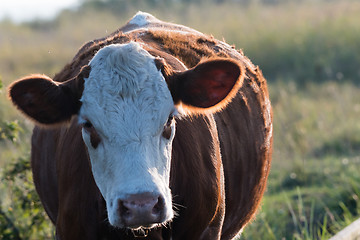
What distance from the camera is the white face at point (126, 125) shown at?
111 inches

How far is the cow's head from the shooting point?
2.79 meters

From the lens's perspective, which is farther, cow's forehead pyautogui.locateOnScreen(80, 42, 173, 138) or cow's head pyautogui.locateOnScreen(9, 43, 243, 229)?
cow's forehead pyautogui.locateOnScreen(80, 42, 173, 138)

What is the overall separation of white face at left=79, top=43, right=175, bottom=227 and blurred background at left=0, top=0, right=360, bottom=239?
1.38 meters

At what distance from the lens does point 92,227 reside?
3369mm

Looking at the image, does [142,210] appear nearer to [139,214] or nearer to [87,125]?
[139,214]

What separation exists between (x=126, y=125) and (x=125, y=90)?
0.67 ft

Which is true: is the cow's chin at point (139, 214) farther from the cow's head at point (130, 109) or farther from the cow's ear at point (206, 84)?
the cow's ear at point (206, 84)

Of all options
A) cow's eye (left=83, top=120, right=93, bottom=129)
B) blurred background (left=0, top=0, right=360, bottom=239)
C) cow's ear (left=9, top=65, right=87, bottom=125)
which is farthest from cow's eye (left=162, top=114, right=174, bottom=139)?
blurred background (left=0, top=0, right=360, bottom=239)

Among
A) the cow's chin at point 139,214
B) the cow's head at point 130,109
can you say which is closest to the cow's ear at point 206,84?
the cow's head at point 130,109

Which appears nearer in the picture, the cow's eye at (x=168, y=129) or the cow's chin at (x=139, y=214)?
the cow's chin at (x=139, y=214)

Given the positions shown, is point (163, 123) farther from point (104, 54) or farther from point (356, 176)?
point (356, 176)

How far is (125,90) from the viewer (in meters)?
3.07

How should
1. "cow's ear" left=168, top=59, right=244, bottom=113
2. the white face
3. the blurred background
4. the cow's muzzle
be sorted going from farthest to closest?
1. the blurred background
2. "cow's ear" left=168, top=59, right=244, bottom=113
3. the white face
4. the cow's muzzle

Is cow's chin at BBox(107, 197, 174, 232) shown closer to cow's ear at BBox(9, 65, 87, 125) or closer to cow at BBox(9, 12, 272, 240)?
cow at BBox(9, 12, 272, 240)
